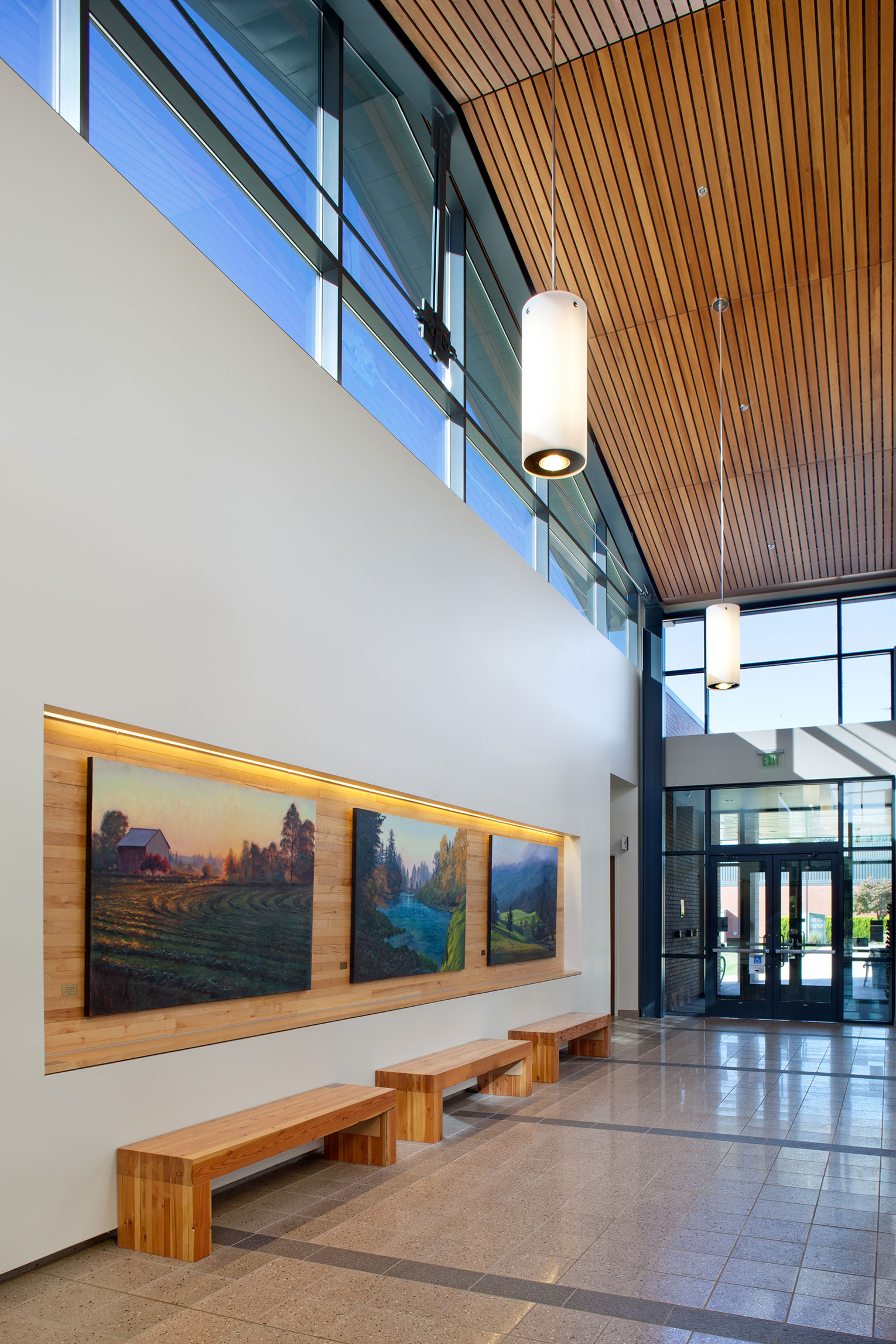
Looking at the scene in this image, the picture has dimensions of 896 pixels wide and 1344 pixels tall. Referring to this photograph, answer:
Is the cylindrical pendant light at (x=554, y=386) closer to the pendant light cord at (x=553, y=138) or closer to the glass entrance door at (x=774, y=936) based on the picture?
the pendant light cord at (x=553, y=138)

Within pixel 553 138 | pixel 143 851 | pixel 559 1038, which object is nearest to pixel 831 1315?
pixel 143 851

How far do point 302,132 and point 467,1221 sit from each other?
21.8 feet

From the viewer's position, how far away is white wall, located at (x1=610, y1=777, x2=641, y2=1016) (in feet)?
A: 46.0

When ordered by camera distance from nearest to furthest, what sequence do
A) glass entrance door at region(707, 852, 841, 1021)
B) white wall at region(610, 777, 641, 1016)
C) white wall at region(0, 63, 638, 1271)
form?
white wall at region(0, 63, 638, 1271) → glass entrance door at region(707, 852, 841, 1021) → white wall at region(610, 777, 641, 1016)

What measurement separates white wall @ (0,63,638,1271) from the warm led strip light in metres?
0.09

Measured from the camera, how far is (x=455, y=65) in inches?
322

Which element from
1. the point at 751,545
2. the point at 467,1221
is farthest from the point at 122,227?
the point at 751,545

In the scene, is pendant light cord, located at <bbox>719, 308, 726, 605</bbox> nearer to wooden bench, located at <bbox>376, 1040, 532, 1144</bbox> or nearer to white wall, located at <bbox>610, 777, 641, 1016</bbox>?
white wall, located at <bbox>610, 777, 641, 1016</bbox>

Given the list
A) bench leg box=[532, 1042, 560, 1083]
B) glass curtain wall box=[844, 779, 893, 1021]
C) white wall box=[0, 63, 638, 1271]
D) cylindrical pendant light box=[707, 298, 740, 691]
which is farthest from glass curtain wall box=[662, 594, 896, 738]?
white wall box=[0, 63, 638, 1271]

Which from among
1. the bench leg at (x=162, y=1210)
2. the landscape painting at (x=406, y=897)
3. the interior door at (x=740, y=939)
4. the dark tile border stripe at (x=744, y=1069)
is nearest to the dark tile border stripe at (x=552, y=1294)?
the bench leg at (x=162, y=1210)

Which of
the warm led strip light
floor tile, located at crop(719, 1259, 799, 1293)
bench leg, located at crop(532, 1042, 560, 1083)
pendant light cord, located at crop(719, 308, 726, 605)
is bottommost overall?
bench leg, located at crop(532, 1042, 560, 1083)

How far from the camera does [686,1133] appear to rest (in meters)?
6.93

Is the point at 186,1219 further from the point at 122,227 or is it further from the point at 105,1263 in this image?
the point at 122,227

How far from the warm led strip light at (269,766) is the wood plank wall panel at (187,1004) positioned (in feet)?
0.06
